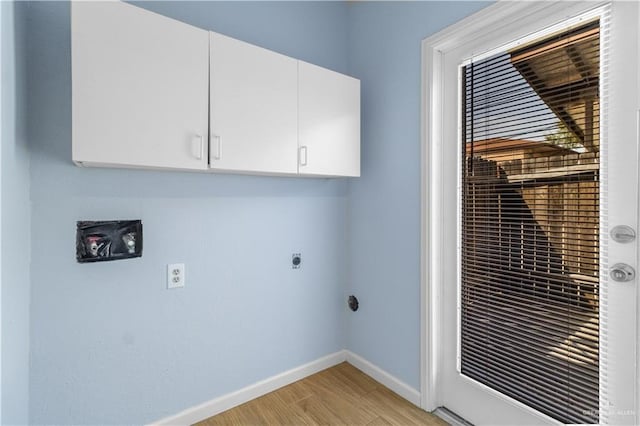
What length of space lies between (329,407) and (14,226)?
1739mm

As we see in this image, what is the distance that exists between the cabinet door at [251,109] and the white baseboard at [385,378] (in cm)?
144

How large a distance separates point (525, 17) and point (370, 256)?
1.51 m

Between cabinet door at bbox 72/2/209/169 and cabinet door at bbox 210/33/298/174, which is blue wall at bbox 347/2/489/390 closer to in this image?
cabinet door at bbox 210/33/298/174

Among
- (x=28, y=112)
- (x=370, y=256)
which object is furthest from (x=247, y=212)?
(x=28, y=112)

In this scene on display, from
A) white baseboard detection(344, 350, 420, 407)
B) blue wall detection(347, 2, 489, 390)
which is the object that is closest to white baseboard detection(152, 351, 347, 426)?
white baseboard detection(344, 350, 420, 407)

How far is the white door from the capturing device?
116 centimetres

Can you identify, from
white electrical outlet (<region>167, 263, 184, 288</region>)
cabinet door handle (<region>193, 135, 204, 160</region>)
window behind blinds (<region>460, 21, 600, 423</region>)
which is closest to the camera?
window behind blinds (<region>460, 21, 600, 423</region>)

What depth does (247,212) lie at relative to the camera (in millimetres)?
1869

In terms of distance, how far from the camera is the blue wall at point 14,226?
3.34 feet

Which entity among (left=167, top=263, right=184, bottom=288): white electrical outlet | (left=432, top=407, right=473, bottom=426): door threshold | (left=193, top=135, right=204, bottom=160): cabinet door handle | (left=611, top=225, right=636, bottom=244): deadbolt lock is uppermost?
(left=193, top=135, right=204, bottom=160): cabinet door handle

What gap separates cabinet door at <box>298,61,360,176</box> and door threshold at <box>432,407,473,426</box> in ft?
4.82

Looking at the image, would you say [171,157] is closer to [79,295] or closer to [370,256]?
[79,295]

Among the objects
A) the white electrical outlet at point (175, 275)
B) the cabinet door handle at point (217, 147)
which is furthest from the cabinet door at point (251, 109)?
the white electrical outlet at point (175, 275)

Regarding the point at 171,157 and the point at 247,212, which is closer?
the point at 171,157
